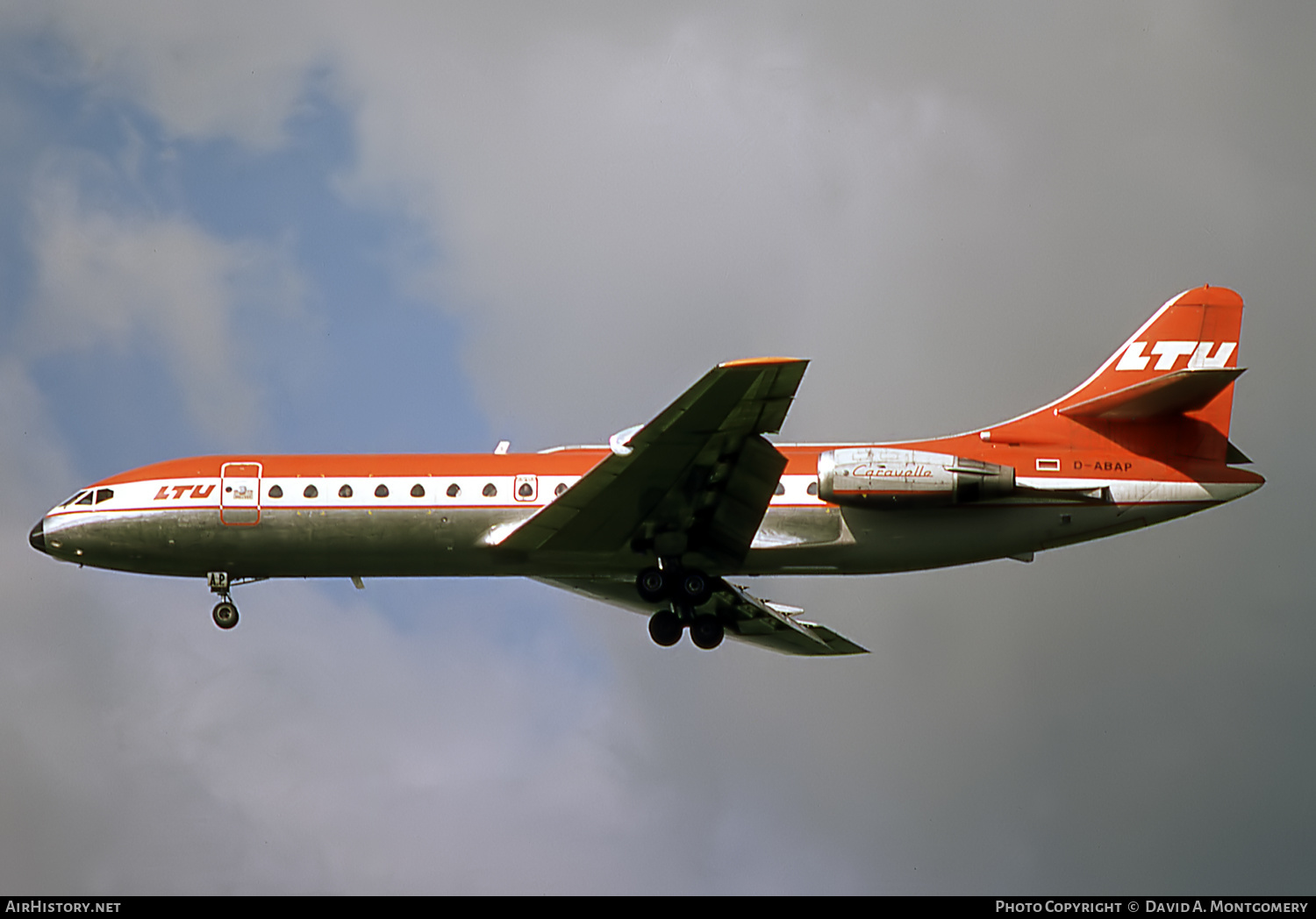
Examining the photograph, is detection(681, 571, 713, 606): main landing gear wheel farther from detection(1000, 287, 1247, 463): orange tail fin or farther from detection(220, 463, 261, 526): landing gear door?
detection(220, 463, 261, 526): landing gear door

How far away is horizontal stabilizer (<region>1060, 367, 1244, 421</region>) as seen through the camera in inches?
1356

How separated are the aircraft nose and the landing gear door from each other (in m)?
4.57

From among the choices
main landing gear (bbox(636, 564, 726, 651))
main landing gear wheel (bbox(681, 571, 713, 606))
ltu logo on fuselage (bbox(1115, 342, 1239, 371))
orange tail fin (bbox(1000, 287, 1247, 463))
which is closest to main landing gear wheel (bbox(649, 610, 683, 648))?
main landing gear (bbox(636, 564, 726, 651))

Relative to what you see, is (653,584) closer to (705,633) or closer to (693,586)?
(693,586)

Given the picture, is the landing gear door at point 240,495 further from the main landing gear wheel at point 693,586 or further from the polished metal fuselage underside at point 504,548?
the main landing gear wheel at point 693,586

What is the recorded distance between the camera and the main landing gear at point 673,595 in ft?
120

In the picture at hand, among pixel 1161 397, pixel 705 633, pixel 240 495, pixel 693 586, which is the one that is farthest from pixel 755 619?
pixel 240 495

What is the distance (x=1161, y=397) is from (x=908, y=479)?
5.50 meters

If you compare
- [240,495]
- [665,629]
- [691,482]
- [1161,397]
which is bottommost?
[665,629]

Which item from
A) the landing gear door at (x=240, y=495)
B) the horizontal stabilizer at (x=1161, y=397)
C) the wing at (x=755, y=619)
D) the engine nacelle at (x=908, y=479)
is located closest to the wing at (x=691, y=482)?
the engine nacelle at (x=908, y=479)

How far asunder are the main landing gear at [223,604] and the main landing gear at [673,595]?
8.96 m

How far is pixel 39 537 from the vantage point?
3847 centimetres
